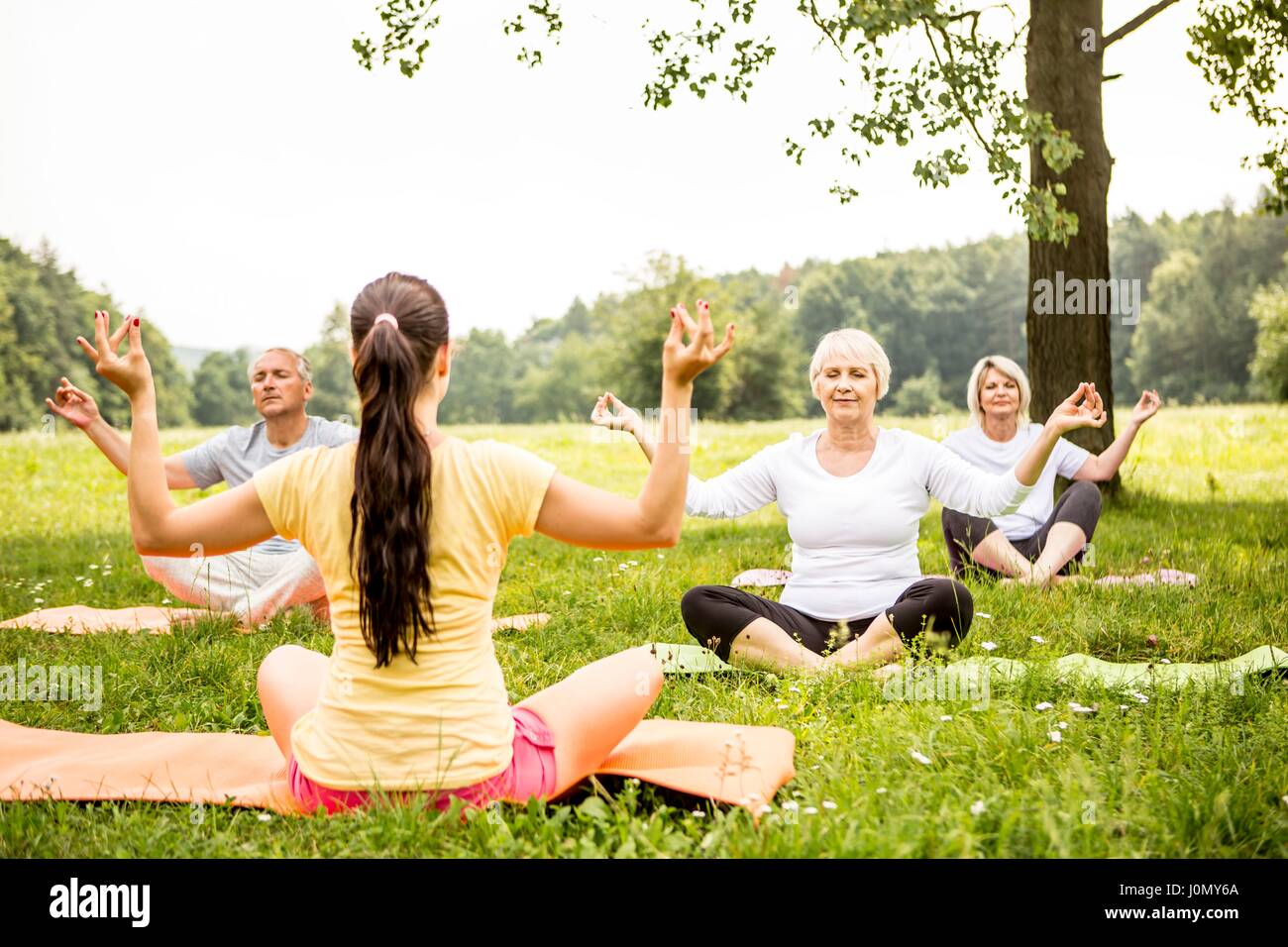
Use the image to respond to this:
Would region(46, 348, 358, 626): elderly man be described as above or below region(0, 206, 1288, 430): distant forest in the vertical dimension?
below

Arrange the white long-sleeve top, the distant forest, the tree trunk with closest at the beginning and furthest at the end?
the white long-sleeve top → the tree trunk → the distant forest

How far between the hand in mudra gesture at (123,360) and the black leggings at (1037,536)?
5.01 meters

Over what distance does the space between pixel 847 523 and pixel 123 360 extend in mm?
3093

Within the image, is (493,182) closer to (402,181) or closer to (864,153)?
(402,181)

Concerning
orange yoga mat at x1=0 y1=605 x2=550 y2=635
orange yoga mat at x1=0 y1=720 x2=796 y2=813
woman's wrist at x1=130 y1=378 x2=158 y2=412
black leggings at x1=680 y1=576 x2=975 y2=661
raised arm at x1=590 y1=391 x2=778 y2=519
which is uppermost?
woman's wrist at x1=130 y1=378 x2=158 y2=412

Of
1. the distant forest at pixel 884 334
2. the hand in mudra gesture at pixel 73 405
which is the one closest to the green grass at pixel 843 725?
the hand in mudra gesture at pixel 73 405

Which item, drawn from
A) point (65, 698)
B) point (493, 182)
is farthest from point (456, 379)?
point (65, 698)

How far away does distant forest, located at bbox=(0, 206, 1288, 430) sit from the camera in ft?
187

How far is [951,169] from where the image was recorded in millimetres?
6848

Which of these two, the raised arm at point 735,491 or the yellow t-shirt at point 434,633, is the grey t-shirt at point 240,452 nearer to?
the raised arm at point 735,491

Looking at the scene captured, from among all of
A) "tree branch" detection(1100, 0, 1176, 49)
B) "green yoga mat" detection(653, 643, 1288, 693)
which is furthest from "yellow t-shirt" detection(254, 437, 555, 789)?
"tree branch" detection(1100, 0, 1176, 49)

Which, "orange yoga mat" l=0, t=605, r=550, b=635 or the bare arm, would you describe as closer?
the bare arm

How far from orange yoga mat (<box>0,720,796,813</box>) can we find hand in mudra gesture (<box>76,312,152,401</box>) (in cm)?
126

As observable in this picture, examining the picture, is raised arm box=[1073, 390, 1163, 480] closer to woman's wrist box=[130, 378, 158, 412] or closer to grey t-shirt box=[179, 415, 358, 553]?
woman's wrist box=[130, 378, 158, 412]
